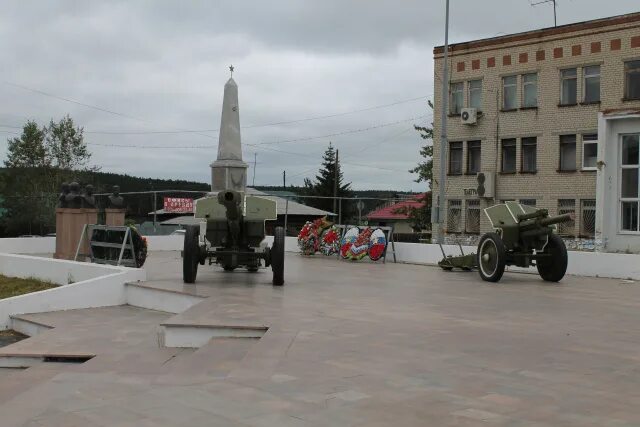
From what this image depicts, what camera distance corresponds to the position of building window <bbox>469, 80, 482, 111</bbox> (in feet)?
118

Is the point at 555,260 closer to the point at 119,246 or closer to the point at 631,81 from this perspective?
the point at 119,246

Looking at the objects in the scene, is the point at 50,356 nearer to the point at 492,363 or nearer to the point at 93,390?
the point at 93,390

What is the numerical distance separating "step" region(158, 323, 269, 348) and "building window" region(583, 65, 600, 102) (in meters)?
27.4

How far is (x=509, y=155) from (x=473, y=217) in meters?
3.38

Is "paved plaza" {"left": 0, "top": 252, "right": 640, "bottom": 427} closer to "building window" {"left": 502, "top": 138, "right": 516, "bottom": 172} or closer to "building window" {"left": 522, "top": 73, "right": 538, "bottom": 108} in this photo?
"building window" {"left": 522, "top": 73, "right": 538, "bottom": 108}

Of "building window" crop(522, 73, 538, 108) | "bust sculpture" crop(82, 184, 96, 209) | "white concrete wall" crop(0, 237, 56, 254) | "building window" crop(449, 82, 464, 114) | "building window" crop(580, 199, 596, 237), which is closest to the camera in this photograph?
"bust sculpture" crop(82, 184, 96, 209)

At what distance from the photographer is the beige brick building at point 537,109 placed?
103 feet

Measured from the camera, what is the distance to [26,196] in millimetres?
33906

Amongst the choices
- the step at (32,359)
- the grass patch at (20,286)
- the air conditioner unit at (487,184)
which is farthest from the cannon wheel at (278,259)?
the air conditioner unit at (487,184)

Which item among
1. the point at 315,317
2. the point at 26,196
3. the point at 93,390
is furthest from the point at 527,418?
the point at 26,196

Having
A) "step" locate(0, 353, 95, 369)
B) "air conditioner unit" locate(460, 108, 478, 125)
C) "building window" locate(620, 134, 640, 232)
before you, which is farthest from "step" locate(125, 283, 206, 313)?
"air conditioner unit" locate(460, 108, 478, 125)

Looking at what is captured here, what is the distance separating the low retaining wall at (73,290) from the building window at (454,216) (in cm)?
2456

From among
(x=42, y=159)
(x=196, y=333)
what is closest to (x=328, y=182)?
(x=42, y=159)

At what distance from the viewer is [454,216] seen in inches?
1460
